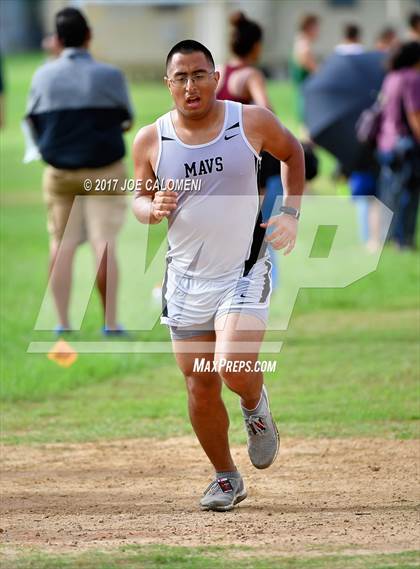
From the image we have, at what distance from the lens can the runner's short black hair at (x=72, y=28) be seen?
1088 centimetres

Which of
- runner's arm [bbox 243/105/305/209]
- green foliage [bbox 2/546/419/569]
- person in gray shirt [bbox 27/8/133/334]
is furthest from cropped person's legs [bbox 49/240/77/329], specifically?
green foliage [bbox 2/546/419/569]

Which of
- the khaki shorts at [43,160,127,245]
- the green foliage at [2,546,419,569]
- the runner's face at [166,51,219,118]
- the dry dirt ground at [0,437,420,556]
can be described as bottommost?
the khaki shorts at [43,160,127,245]

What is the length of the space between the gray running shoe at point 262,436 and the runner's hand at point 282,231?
82 cm

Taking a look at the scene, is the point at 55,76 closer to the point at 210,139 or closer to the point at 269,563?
the point at 210,139

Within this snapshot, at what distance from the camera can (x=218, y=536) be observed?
6.19 metres

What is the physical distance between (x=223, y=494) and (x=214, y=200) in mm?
1508

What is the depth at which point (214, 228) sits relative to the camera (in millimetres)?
6688

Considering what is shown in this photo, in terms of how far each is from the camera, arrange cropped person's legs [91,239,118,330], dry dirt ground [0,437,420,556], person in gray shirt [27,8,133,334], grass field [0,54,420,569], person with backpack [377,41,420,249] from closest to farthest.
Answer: dry dirt ground [0,437,420,556]
grass field [0,54,420,569]
person in gray shirt [27,8,133,334]
cropped person's legs [91,239,118,330]
person with backpack [377,41,420,249]

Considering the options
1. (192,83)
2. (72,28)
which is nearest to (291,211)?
(192,83)

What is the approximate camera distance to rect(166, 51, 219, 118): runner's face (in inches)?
258

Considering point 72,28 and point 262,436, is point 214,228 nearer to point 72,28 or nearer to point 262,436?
point 262,436

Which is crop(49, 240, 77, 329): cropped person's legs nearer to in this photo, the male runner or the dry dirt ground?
the dry dirt ground

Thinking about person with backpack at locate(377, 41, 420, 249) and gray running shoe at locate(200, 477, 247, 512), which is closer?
gray running shoe at locate(200, 477, 247, 512)

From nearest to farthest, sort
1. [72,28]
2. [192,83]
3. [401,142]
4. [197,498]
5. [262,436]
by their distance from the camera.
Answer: [192,83] < [262,436] < [197,498] < [72,28] < [401,142]
